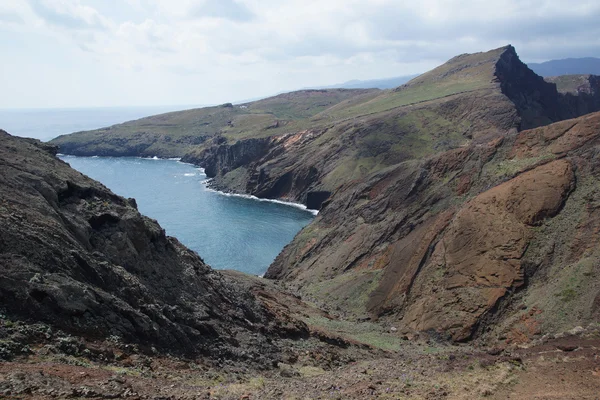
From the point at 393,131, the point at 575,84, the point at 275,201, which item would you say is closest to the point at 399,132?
the point at 393,131

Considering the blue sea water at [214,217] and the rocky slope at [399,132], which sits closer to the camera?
the blue sea water at [214,217]

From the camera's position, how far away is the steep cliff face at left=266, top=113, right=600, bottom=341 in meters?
34.1

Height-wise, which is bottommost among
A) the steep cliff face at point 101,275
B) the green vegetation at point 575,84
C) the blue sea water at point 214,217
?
the blue sea water at point 214,217

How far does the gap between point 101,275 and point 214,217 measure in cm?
8084

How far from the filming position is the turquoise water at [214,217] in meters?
77.2

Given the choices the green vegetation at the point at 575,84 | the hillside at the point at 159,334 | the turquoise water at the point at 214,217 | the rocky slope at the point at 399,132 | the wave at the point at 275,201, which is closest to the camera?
the hillside at the point at 159,334

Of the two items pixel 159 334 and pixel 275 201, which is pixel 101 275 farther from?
pixel 275 201

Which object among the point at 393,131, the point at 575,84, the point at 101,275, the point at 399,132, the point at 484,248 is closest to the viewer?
the point at 101,275

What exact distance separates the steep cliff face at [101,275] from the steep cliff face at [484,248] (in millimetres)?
15550

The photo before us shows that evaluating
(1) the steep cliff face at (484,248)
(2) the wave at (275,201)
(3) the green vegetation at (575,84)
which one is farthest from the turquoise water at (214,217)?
(3) the green vegetation at (575,84)

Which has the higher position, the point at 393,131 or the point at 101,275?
the point at 393,131

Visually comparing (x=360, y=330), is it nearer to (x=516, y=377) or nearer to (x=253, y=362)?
(x=253, y=362)

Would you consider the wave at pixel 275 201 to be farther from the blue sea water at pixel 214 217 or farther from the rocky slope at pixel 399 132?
the rocky slope at pixel 399 132

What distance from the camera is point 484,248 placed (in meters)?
39.9
